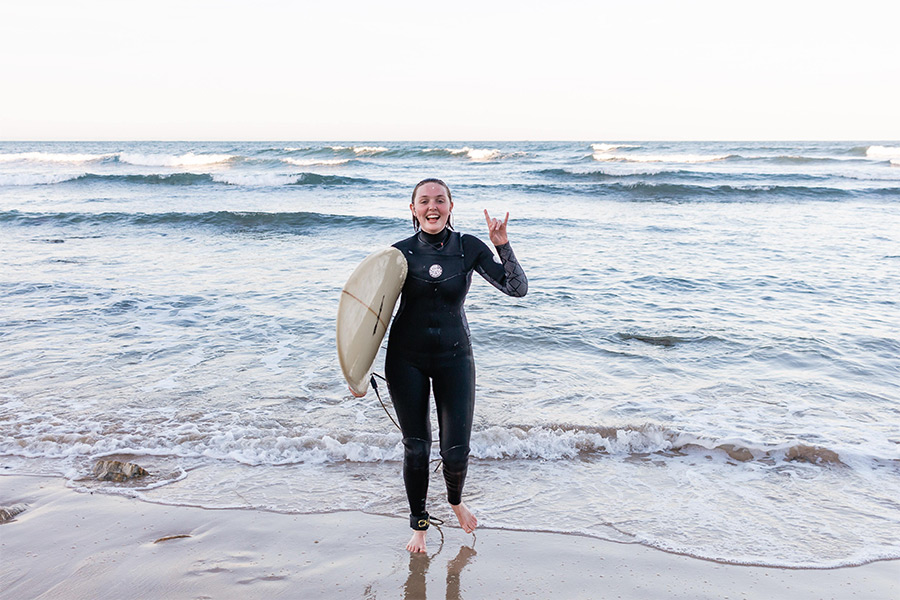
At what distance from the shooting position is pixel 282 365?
23.6 ft

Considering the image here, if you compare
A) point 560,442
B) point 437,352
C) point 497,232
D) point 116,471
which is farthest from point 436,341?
point 116,471

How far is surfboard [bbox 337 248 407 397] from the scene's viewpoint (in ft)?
12.0

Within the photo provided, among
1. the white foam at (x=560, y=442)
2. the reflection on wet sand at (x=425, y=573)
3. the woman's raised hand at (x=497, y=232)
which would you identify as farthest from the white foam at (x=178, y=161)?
the reflection on wet sand at (x=425, y=573)

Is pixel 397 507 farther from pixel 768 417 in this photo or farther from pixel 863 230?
pixel 863 230

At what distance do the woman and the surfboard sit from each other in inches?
3.0

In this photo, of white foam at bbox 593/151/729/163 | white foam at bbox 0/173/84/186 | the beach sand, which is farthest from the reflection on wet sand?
white foam at bbox 593/151/729/163

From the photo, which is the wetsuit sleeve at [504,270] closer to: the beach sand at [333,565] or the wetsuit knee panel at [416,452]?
the wetsuit knee panel at [416,452]

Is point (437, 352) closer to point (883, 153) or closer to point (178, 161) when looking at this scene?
point (178, 161)

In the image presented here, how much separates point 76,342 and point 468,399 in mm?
6235

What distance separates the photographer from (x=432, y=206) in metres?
3.64

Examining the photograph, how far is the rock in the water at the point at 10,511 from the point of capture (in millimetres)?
3967

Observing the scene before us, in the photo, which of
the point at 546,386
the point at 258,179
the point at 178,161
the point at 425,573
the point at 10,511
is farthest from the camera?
the point at 178,161

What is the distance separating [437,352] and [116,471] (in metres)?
2.70

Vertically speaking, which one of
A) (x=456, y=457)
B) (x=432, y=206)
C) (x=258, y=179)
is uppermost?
(x=258, y=179)
